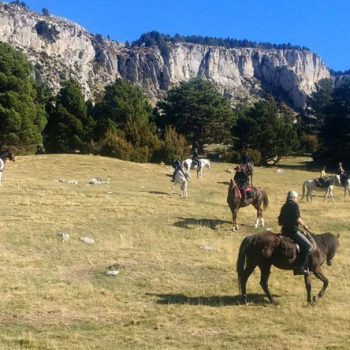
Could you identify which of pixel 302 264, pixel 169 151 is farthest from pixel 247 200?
pixel 169 151

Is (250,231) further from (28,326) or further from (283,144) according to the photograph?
(283,144)

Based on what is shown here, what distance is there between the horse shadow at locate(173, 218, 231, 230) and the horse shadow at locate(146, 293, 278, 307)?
8.82 m

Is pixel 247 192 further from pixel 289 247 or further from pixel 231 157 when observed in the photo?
pixel 231 157

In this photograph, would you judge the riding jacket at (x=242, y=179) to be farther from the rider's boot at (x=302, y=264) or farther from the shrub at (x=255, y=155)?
the shrub at (x=255, y=155)

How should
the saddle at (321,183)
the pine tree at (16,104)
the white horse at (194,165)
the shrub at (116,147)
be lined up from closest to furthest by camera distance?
the saddle at (321,183) < the white horse at (194,165) < the pine tree at (16,104) < the shrub at (116,147)

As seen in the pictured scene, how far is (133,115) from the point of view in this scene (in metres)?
67.2

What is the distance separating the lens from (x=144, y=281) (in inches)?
589

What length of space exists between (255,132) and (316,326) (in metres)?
58.7

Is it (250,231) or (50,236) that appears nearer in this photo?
(50,236)

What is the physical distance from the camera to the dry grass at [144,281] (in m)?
10.9

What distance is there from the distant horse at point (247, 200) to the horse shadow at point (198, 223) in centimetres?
96

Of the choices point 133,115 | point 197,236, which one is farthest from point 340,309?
point 133,115

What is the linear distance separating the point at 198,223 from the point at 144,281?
8777 mm

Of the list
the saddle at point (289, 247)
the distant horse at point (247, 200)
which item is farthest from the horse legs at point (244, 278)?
the distant horse at point (247, 200)
